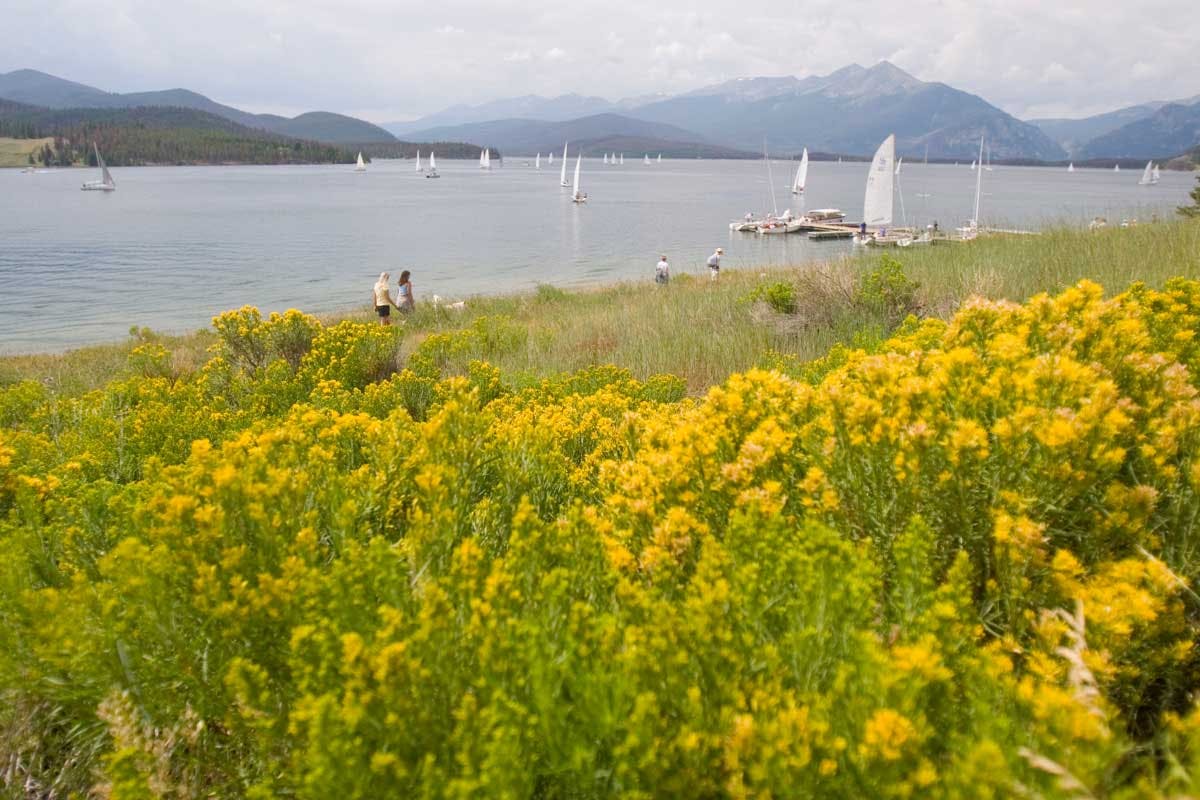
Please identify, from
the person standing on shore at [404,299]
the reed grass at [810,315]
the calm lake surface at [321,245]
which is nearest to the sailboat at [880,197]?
the calm lake surface at [321,245]

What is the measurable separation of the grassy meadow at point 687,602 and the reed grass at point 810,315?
3.64m

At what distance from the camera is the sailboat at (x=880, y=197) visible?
40031mm

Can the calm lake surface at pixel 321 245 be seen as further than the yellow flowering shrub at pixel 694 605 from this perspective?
Yes

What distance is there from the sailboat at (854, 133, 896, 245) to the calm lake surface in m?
2.18

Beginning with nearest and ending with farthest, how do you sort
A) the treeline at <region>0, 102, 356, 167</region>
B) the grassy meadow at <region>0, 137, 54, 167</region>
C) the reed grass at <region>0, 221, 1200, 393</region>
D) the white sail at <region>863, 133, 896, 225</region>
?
1. the reed grass at <region>0, 221, 1200, 393</region>
2. the white sail at <region>863, 133, 896, 225</region>
3. the grassy meadow at <region>0, 137, 54, 167</region>
4. the treeline at <region>0, 102, 356, 167</region>

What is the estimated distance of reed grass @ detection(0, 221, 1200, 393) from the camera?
8.23m

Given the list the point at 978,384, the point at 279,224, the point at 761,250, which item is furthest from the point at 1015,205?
the point at 978,384

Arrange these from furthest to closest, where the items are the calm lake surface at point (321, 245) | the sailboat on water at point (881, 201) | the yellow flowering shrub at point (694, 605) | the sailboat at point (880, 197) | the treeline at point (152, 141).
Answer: the treeline at point (152, 141) → the sailboat at point (880, 197) → the sailboat on water at point (881, 201) → the calm lake surface at point (321, 245) → the yellow flowering shrub at point (694, 605)

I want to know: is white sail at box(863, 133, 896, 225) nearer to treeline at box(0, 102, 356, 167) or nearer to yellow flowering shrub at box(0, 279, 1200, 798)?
yellow flowering shrub at box(0, 279, 1200, 798)

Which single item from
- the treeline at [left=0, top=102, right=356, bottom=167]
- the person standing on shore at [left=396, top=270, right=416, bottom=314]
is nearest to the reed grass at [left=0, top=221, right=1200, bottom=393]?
the person standing on shore at [left=396, top=270, right=416, bottom=314]

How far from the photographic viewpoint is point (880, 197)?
1634 inches

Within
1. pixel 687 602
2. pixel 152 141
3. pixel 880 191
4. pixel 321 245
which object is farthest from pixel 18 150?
pixel 687 602

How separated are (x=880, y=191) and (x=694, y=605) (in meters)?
44.7

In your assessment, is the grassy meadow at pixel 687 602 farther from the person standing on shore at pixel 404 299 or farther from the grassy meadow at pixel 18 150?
the grassy meadow at pixel 18 150
